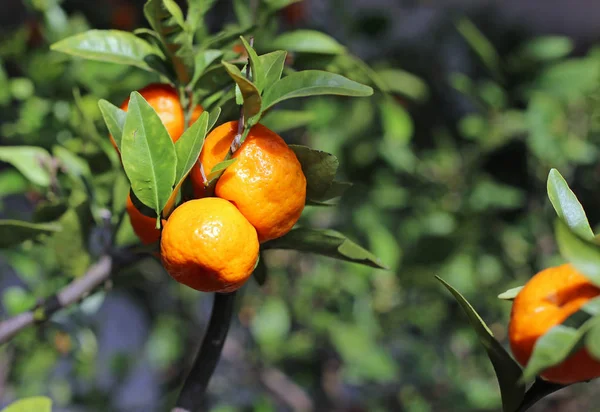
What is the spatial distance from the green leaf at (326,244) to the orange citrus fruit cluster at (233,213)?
3 centimetres

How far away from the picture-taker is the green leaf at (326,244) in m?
0.43

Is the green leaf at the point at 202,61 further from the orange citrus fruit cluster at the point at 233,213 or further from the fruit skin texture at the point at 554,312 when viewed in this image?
the fruit skin texture at the point at 554,312

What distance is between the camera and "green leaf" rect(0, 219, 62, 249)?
0.52 m

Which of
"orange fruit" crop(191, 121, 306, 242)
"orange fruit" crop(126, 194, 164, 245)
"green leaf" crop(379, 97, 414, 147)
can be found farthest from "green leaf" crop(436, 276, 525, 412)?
"green leaf" crop(379, 97, 414, 147)

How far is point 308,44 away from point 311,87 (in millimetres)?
233

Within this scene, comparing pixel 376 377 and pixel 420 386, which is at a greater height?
pixel 376 377

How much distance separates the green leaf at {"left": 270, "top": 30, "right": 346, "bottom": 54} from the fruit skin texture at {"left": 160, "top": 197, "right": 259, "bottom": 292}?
0.26 metres

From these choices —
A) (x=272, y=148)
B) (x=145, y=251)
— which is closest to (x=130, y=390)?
(x=145, y=251)

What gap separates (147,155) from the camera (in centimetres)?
41

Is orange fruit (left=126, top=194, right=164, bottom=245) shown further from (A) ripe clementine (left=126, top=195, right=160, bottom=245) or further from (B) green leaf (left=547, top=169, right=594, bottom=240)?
(B) green leaf (left=547, top=169, right=594, bottom=240)

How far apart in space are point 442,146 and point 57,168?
85 cm

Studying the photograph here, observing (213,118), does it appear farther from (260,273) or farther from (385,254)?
(385,254)

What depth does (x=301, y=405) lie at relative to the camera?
130cm

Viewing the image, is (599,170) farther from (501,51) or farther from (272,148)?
(272,148)
